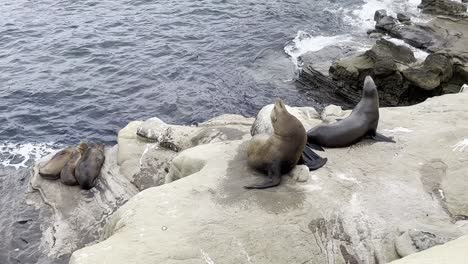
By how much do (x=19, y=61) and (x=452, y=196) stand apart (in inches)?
686

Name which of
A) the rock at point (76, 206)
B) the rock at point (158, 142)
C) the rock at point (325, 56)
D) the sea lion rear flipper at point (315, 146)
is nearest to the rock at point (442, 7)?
the rock at point (325, 56)

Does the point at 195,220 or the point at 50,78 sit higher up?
the point at 195,220

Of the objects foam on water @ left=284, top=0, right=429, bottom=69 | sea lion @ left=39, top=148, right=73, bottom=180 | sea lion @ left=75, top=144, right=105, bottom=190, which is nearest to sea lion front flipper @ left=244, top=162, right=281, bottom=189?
sea lion @ left=75, top=144, right=105, bottom=190

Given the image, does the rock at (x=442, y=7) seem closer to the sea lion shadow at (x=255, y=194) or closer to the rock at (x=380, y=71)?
the rock at (x=380, y=71)

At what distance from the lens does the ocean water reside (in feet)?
49.2

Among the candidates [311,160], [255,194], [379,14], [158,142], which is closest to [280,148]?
[311,160]

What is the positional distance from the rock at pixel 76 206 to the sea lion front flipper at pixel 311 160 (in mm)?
4278

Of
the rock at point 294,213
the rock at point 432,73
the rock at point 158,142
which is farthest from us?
the rock at point 432,73

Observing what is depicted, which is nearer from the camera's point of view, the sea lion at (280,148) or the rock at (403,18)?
the sea lion at (280,148)

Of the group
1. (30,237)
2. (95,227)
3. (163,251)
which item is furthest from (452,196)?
(30,237)

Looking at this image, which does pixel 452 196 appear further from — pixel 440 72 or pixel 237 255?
pixel 440 72

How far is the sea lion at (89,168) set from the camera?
11.3 meters

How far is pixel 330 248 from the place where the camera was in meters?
6.98

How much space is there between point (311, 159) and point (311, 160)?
0.04m
